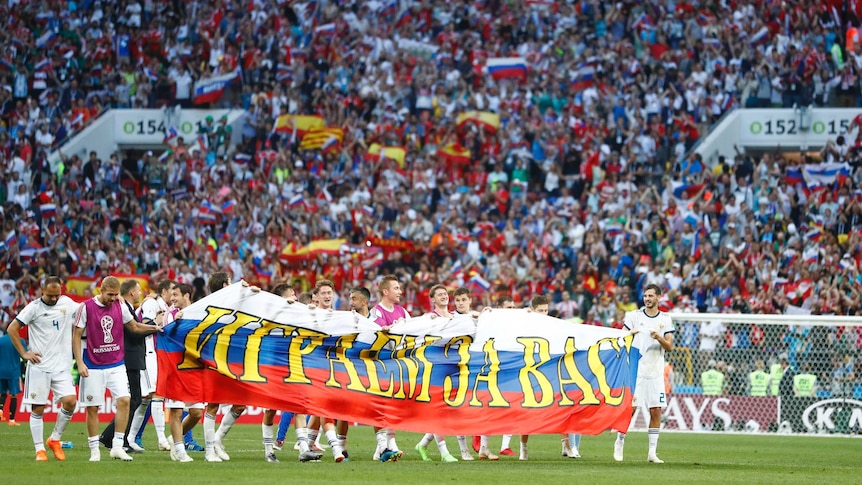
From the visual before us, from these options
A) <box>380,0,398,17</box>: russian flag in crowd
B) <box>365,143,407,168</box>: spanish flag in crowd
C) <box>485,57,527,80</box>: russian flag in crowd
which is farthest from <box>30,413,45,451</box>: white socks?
<box>380,0,398,17</box>: russian flag in crowd

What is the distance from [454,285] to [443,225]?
8.94 ft

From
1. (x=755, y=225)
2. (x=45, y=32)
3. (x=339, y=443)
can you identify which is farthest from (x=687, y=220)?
(x=45, y=32)

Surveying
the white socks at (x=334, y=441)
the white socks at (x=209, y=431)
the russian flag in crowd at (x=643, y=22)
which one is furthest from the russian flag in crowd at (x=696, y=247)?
the white socks at (x=209, y=431)

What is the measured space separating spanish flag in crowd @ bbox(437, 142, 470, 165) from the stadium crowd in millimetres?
92

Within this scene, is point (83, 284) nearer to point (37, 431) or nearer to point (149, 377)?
point (149, 377)

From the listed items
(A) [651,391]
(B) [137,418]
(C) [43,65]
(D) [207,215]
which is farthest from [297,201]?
(A) [651,391]

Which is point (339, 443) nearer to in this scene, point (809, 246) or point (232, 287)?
point (232, 287)

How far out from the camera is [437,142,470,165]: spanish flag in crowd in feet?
123

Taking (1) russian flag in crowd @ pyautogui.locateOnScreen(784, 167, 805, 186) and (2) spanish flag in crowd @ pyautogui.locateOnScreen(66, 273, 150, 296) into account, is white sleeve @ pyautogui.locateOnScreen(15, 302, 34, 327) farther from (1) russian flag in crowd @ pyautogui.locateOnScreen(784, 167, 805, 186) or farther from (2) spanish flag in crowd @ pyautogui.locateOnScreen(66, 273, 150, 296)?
(1) russian flag in crowd @ pyautogui.locateOnScreen(784, 167, 805, 186)

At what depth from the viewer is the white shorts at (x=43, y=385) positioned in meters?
16.9

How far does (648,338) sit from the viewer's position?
1908 cm

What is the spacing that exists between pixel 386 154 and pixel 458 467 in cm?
2182

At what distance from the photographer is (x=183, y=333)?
17375 millimetres

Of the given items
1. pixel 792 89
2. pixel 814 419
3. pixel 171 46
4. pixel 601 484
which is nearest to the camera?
pixel 601 484
